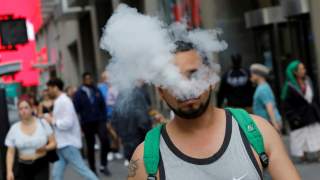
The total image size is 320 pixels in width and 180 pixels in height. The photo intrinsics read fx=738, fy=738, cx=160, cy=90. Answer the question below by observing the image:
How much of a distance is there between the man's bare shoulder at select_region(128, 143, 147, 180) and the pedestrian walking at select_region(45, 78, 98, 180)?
23.1 feet

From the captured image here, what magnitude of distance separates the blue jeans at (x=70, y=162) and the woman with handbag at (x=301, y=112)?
3.20 m

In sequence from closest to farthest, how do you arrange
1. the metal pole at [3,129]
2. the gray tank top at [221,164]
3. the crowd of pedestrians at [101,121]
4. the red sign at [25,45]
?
the gray tank top at [221,164], the crowd of pedestrians at [101,121], the metal pole at [3,129], the red sign at [25,45]

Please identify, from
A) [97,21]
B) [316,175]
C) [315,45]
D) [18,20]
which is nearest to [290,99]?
[316,175]

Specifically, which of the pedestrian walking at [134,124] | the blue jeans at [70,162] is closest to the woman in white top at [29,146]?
the blue jeans at [70,162]

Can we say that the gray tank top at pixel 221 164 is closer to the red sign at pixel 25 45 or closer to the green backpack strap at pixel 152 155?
the green backpack strap at pixel 152 155

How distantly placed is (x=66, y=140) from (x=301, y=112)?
3556mm

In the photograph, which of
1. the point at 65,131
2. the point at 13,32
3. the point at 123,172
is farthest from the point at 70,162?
the point at 123,172

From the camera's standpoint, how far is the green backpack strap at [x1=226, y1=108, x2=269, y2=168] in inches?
104

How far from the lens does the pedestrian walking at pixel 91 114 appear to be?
1217 cm

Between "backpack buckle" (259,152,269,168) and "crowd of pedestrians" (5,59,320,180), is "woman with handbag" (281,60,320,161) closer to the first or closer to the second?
"crowd of pedestrians" (5,59,320,180)

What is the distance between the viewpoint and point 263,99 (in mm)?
10102

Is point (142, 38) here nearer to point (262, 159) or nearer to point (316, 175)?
point (262, 159)

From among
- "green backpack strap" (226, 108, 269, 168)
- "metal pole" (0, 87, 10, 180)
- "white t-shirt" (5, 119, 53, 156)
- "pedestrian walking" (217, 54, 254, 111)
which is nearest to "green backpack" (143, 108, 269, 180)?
"green backpack strap" (226, 108, 269, 168)

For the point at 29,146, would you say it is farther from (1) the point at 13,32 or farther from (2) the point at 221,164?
(2) the point at 221,164
